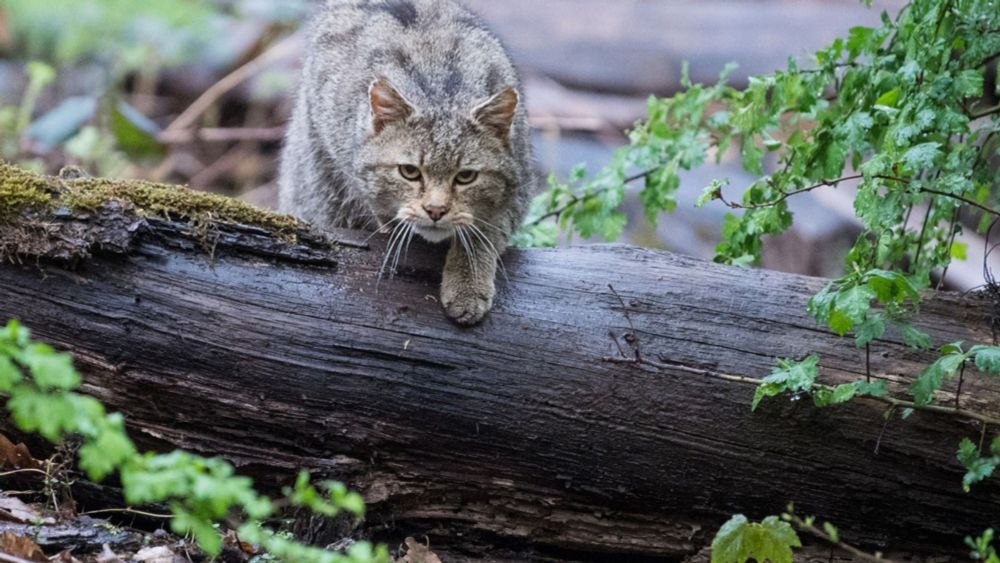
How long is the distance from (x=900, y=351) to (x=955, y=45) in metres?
1.14

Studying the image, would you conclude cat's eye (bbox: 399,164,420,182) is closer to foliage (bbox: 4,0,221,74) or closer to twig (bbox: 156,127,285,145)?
twig (bbox: 156,127,285,145)

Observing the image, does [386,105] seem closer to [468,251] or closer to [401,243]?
[401,243]

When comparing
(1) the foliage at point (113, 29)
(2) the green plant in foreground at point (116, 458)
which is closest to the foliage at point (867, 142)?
(2) the green plant in foreground at point (116, 458)

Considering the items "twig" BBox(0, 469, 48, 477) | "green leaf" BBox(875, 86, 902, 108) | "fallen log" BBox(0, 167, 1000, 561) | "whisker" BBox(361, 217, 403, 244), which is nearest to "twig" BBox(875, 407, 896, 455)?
"fallen log" BBox(0, 167, 1000, 561)

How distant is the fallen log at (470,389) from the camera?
11.7ft

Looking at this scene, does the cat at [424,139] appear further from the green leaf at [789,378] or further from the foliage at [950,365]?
the foliage at [950,365]

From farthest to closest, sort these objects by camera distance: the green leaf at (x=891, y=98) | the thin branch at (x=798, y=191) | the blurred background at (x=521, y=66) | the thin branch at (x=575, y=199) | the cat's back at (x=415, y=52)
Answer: the blurred background at (x=521, y=66), the thin branch at (x=575, y=199), the cat's back at (x=415, y=52), the green leaf at (x=891, y=98), the thin branch at (x=798, y=191)

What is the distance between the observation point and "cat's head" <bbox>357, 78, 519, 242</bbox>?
411 cm

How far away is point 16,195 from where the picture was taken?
140 inches

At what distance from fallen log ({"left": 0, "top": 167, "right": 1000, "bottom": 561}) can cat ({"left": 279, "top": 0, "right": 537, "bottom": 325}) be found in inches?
10.5

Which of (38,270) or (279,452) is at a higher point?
(38,270)

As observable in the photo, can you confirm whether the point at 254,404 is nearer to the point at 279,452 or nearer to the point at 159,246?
the point at 279,452

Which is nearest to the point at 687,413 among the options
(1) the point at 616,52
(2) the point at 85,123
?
(2) the point at 85,123

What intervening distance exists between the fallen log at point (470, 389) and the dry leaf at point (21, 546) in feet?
1.86
